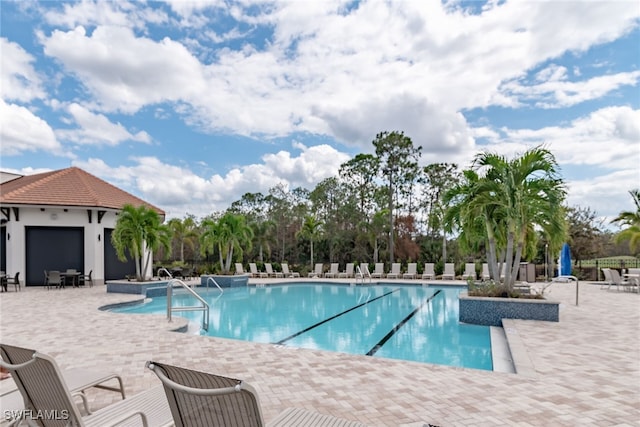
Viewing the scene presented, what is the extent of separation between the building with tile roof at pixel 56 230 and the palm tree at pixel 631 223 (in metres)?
24.5

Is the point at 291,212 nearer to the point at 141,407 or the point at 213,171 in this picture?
the point at 213,171

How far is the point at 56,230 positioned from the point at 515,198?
18.2m

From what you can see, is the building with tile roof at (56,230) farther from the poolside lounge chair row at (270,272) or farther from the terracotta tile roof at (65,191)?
the poolside lounge chair row at (270,272)

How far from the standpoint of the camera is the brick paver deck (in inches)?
143

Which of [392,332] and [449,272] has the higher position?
[449,272]

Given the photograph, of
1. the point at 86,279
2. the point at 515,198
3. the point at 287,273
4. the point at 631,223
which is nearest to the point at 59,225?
the point at 86,279

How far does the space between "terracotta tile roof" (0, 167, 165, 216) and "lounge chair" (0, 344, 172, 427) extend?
16804mm

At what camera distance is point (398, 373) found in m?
4.86

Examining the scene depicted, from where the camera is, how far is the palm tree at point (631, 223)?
19.4 m

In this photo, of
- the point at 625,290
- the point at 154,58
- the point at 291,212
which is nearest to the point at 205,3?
the point at 154,58

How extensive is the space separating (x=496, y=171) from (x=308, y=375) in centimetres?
734

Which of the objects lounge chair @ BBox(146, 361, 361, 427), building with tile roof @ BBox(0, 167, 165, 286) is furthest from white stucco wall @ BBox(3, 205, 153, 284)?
lounge chair @ BBox(146, 361, 361, 427)

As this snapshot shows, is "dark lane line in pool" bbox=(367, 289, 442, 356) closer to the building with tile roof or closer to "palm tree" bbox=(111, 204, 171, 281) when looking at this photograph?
"palm tree" bbox=(111, 204, 171, 281)

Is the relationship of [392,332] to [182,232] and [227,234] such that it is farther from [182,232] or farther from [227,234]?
[182,232]
